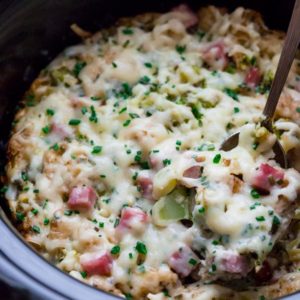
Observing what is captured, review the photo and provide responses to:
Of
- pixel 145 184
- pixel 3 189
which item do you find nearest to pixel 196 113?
pixel 145 184

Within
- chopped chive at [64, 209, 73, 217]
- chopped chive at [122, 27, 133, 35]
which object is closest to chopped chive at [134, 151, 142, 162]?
chopped chive at [64, 209, 73, 217]

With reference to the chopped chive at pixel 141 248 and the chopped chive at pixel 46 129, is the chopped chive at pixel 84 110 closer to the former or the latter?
the chopped chive at pixel 46 129

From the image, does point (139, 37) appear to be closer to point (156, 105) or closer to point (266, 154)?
point (156, 105)

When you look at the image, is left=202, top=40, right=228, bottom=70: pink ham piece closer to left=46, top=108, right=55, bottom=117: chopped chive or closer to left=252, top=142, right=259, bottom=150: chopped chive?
left=252, top=142, right=259, bottom=150: chopped chive

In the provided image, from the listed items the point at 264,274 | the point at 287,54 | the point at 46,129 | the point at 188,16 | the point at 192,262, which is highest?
the point at 287,54

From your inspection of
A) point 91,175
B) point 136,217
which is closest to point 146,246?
point 136,217

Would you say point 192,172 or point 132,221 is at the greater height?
point 192,172

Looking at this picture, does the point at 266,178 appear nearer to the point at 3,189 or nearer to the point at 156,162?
the point at 156,162
